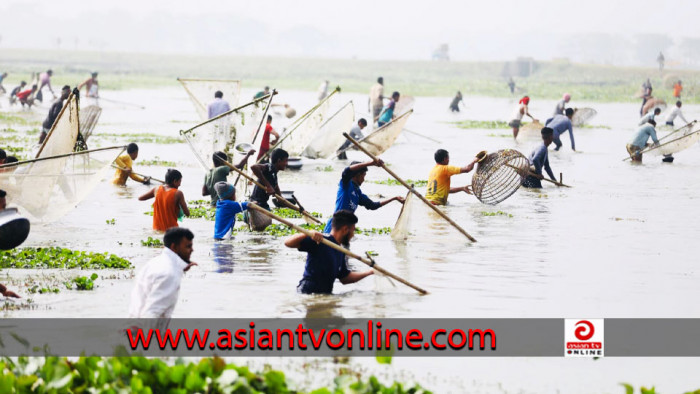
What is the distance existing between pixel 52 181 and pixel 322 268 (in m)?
4.36

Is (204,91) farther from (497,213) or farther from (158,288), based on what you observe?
(158,288)

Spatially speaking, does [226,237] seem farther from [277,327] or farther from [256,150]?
[277,327]

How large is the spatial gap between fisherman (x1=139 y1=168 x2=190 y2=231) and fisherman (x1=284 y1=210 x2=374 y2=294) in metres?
2.95

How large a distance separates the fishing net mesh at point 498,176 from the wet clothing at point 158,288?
905cm

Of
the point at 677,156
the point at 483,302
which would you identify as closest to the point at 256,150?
the point at 483,302

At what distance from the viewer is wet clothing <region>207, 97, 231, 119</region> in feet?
64.4

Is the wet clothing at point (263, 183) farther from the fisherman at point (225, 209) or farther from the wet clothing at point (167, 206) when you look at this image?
the wet clothing at point (167, 206)

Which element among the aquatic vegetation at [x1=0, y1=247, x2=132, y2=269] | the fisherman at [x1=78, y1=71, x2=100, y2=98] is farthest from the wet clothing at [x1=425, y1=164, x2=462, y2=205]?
the fisherman at [x1=78, y1=71, x2=100, y2=98]

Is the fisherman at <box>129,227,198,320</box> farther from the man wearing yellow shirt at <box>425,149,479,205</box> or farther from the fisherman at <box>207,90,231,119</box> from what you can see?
the fisherman at <box>207,90,231,119</box>

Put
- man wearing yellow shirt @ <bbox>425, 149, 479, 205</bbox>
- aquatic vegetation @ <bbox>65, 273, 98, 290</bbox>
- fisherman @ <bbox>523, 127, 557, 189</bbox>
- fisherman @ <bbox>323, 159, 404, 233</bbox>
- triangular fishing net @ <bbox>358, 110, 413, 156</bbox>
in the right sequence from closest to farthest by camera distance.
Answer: aquatic vegetation @ <bbox>65, 273, 98, 290</bbox>, fisherman @ <bbox>323, 159, 404, 233</bbox>, man wearing yellow shirt @ <bbox>425, 149, 479, 205</bbox>, triangular fishing net @ <bbox>358, 110, 413, 156</bbox>, fisherman @ <bbox>523, 127, 557, 189</bbox>

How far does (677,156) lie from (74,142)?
1862 centimetres

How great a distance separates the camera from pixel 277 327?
357 inches

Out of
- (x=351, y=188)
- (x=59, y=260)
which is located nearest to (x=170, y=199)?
(x=59, y=260)

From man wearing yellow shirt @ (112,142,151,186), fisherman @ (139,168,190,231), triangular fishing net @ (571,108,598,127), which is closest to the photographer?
fisherman @ (139,168,190,231)
